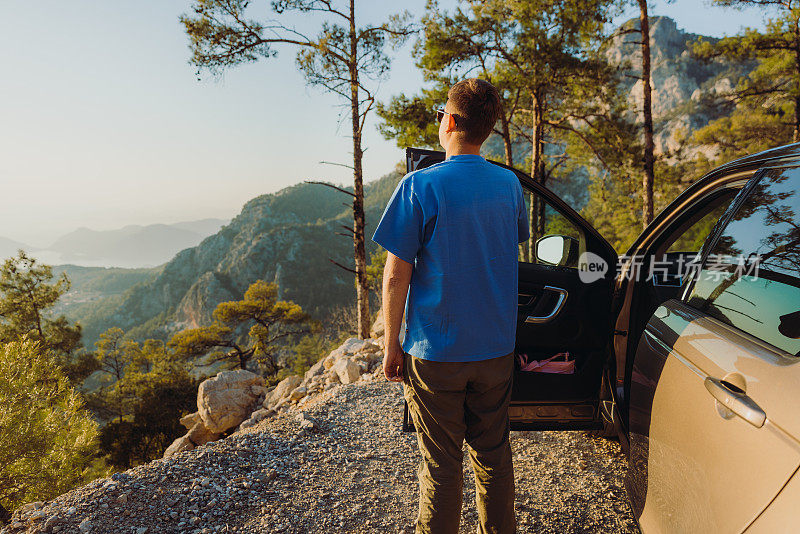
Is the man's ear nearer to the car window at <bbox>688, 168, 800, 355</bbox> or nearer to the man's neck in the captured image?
the man's neck

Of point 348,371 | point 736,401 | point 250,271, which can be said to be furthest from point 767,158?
point 250,271

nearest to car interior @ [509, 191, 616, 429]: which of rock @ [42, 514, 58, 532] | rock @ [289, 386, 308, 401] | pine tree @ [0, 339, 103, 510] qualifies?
rock @ [42, 514, 58, 532]

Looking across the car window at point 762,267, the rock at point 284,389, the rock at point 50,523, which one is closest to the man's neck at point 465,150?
the car window at point 762,267

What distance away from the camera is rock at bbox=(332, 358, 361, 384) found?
6363 millimetres

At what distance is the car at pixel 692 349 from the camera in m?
1.11

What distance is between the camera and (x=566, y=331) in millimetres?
2402

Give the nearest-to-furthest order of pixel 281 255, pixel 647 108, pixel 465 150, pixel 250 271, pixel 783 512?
pixel 783 512 < pixel 465 150 < pixel 647 108 < pixel 250 271 < pixel 281 255

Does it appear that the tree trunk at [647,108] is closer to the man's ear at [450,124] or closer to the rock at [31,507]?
the man's ear at [450,124]

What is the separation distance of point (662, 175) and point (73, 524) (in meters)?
17.8

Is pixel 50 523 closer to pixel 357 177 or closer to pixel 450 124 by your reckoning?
pixel 450 124

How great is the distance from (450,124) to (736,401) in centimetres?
132

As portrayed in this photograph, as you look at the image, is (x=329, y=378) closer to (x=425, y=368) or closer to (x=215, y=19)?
(x=425, y=368)

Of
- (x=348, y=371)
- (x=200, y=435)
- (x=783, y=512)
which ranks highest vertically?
(x=783, y=512)

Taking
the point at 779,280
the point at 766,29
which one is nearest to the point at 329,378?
the point at 779,280
